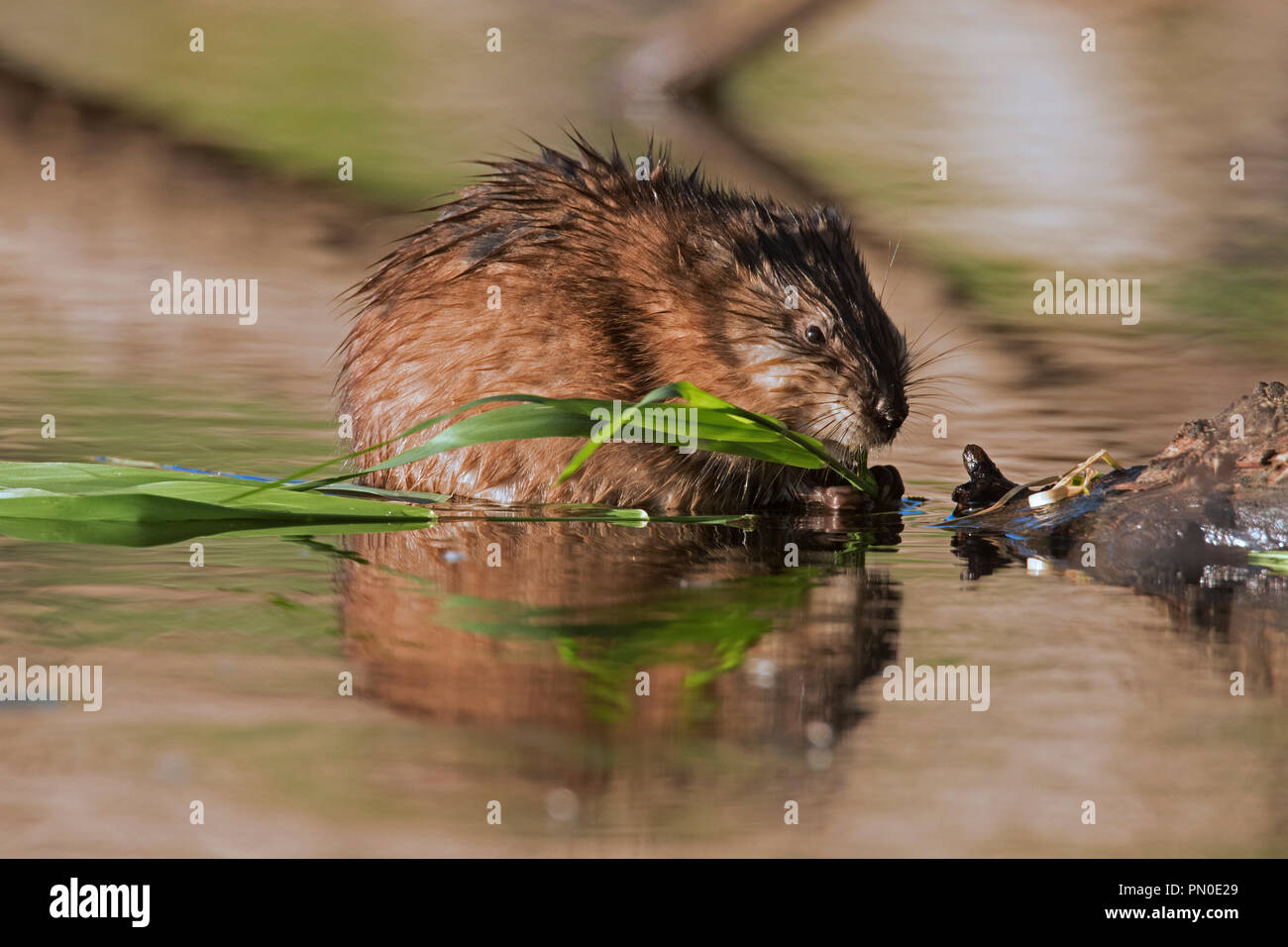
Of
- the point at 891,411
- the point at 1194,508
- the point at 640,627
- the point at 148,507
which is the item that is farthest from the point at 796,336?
the point at 148,507

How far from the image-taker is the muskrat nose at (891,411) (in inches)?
185

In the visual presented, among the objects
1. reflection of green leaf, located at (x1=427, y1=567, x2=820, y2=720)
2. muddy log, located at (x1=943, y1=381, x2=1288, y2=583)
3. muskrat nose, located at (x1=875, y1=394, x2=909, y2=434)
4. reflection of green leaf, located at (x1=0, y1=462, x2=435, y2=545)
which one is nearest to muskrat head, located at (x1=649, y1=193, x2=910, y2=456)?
muskrat nose, located at (x1=875, y1=394, x2=909, y2=434)

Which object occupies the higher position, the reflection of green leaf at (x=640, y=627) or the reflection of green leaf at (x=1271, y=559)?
the reflection of green leaf at (x=1271, y=559)

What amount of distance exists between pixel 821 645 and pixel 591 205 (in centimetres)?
230

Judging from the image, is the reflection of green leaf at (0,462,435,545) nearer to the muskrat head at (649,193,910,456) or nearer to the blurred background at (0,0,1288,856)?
the blurred background at (0,0,1288,856)

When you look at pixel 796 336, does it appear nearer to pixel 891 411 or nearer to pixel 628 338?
pixel 891 411

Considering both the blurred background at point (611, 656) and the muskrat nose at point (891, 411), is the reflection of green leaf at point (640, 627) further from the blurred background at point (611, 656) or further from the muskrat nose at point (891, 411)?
the muskrat nose at point (891, 411)

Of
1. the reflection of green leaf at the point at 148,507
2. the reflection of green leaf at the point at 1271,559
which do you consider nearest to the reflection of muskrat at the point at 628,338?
the reflection of green leaf at the point at 148,507

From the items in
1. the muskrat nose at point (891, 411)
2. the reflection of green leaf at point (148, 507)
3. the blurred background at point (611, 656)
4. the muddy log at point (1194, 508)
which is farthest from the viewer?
the muskrat nose at point (891, 411)

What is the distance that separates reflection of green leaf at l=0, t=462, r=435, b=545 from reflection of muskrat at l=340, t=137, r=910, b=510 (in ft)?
1.62

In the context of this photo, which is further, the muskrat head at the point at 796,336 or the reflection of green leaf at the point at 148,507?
the muskrat head at the point at 796,336

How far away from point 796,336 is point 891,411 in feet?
1.14

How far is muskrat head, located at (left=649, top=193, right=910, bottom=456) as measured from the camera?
4.70 metres

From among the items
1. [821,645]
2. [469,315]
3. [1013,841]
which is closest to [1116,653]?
[821,645]
